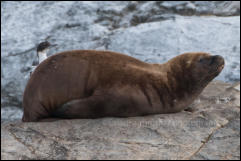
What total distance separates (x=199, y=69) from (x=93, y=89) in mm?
1287

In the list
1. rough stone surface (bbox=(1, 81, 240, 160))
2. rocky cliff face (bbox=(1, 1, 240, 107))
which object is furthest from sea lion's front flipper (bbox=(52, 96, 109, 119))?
rocky cliff face (bbox=(1, 1, 240, 107))

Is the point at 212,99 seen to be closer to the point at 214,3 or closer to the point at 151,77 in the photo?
the point at 151,77

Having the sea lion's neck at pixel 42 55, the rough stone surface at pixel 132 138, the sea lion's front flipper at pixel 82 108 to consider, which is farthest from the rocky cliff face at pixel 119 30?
the sea lion's front flipper at pixel 82 108

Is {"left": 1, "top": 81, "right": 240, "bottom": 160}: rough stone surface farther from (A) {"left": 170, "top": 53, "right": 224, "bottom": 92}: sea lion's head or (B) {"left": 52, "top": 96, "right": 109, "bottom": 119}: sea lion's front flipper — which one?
(A) {"left": 170, "top": 53, "right": 224, "bottom": 92}: sea lion's head

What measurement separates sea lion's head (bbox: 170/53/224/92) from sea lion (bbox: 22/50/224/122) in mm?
284

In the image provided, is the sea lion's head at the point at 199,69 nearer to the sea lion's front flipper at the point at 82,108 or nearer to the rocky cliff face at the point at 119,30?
the sea lion's front flipper at the point at 82,108

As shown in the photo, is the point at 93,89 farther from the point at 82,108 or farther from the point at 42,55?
the point at 42,55

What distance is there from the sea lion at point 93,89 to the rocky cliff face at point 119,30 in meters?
2.77

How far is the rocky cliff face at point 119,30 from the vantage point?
7617 mm

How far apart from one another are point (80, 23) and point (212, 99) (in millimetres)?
3829

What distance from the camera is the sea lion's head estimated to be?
486 cm

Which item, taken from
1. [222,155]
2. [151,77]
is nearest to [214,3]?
[151,77]

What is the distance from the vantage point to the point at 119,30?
27.5ft

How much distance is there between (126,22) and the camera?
889 centimetres
